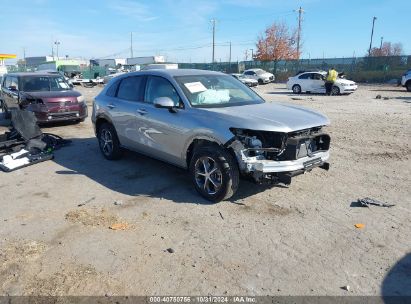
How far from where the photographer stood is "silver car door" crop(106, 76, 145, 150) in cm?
621

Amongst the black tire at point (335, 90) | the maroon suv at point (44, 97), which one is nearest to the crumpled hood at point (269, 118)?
the maroon suv at point (44, 97)

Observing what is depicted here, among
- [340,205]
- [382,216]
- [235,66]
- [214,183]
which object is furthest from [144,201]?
[235,66]

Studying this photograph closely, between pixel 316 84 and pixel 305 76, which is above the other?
pixel 305 76

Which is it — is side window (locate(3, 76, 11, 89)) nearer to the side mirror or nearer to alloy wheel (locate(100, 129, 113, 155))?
alloy wheel (locate(100, 129, 113, 155))

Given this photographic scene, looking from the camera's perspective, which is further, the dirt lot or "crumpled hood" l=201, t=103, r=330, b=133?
"crumpled hood" l=201, t=103, r=330, b=133

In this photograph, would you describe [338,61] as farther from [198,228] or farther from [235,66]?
[198,228]

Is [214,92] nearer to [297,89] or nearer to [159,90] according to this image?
[159,90]

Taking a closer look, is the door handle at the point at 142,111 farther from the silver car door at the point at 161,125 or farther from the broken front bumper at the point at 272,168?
the broken front bumper at the point at 272,168

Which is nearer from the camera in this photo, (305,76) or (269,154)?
(269,154)

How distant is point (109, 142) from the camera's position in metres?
7.12

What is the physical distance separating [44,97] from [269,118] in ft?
28.5

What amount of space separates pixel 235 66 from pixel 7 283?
166 ft

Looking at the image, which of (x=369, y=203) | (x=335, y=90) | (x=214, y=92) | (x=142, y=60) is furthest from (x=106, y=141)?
(x=142, y=60)

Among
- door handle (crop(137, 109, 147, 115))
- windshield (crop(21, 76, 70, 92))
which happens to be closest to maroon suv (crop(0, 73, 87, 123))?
windshield (crop(21, 76, 70, 92))
